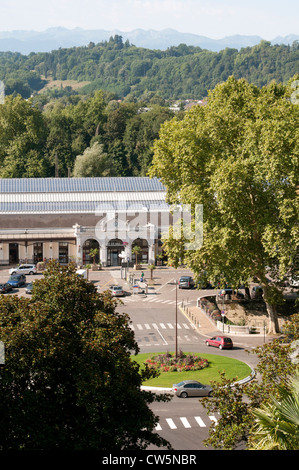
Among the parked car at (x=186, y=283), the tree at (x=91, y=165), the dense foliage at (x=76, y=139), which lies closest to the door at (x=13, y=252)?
the parked car at (x=186, y=283)

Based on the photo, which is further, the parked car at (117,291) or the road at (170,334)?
the parked car at (117,291)

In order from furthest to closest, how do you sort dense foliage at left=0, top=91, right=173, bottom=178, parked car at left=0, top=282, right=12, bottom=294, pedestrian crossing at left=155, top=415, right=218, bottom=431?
dense foliage at left=0, top=91, right=173, bottom=178 → parked car at left=0, top=282, right=12, bottom=294 → pedestrian crossing at left=155, top=415, right=218, bottom=431

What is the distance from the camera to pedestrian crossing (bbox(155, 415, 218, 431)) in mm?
38375

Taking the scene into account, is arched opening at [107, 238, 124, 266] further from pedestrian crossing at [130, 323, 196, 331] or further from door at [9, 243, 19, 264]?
pedestrian crossing at [130, 323, 196, 331]

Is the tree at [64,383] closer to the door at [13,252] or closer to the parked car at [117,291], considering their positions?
the parked car at [117,291]

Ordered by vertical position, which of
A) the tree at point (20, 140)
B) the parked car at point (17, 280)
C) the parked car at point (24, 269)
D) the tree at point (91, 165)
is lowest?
the parked car at point (17, 280)

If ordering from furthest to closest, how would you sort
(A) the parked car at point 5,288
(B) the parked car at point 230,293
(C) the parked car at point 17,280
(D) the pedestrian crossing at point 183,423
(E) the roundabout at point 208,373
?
(C) the parked car at point 17,280 < (A) the parked car at point 5,288 < (B) the parked car at point 230,293 < (E) the roundabout at point 208,373 < (D) the pedestrian crossing at point 183,423

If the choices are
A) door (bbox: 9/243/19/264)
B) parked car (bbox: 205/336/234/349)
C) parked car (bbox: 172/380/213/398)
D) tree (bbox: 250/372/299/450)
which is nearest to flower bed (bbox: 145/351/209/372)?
parked car (bbox: 205/336/234/349)

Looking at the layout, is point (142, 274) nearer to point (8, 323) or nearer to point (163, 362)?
point (163, 362)

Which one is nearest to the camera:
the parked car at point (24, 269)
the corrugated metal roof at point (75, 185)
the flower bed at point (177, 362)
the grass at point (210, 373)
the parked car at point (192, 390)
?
the parked car at point (192, 390)

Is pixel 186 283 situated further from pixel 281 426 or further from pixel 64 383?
pixel 281 426

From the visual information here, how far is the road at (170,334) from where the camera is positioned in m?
37.8

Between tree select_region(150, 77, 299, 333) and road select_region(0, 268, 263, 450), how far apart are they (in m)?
6.17
